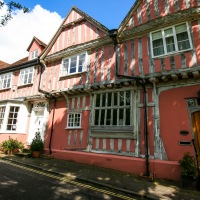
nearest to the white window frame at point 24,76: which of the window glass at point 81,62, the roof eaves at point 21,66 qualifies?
the roof eaves at point 21,66

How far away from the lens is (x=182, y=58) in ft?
24.5

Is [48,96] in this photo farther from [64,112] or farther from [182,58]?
[182,58]

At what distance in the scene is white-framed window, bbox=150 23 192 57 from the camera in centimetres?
773

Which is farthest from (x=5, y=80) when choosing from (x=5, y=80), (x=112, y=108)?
(x=112, y=108)

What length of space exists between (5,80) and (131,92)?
1224 centimetres

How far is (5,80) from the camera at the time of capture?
15.1m

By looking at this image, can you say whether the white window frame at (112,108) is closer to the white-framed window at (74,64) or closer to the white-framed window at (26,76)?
the white-framed window at (74,64)

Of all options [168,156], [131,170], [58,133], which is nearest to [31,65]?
[58,133]

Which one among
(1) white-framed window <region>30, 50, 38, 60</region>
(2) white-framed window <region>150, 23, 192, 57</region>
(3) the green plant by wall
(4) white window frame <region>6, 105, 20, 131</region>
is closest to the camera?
(3) the green plant by wall

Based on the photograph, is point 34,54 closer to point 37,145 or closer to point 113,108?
point 37,145

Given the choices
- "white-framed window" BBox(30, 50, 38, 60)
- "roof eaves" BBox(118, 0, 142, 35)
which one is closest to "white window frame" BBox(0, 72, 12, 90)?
"white-framed window" BBox(30, 50, 38, 60)

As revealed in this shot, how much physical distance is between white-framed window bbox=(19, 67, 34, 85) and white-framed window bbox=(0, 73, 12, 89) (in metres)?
1.47

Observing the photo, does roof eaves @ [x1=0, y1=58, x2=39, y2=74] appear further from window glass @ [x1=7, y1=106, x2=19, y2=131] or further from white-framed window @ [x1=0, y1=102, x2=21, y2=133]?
window glass @ [x1=7, y1=106, x2=19, y2=131]

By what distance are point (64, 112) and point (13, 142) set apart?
4.22 m
